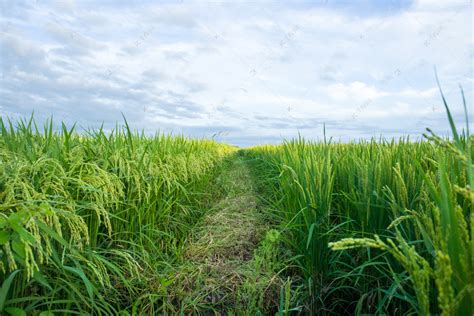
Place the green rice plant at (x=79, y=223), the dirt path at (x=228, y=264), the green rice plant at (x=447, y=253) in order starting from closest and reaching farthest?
the green rice plant at (x=447, y=253) → the green rice plant at (x=79, y=223) → the dirt path at (x=228, y=264)

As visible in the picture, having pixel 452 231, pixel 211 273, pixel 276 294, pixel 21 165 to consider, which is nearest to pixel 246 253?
pixel 211 273

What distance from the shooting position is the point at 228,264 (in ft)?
9.27

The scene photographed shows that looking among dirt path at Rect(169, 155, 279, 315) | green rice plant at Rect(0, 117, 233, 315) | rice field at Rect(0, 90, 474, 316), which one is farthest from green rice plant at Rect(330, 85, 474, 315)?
green rice plant at Rect(0, 117, 233, 315)

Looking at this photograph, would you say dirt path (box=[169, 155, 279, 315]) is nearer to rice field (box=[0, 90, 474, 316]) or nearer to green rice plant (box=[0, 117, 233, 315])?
rice field (box=[0, 90, 474, 316])

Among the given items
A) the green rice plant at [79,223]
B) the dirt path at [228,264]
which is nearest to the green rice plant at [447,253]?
the dirt path at [228,264]

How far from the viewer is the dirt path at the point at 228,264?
7.20ft

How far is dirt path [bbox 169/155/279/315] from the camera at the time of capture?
7.20ft

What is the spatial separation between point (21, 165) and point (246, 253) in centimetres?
203

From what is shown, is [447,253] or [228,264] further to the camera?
[228,264]

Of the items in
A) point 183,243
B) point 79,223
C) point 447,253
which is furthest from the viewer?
point 183,243

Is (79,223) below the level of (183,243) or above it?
above

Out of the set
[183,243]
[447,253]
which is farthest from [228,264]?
[447,253]

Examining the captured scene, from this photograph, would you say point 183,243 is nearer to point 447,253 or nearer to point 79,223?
point 79,223

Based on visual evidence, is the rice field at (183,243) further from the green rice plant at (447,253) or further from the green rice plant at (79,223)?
the green rice plant at (447,253)
